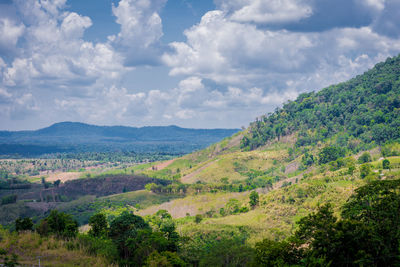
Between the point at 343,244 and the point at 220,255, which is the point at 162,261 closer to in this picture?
the point at 220,255

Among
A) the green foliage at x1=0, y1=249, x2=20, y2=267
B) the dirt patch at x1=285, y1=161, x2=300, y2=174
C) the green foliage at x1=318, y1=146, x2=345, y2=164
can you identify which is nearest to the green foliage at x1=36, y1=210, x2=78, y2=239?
the green foliage at x1=0, y1=249, x2=20, y2=267

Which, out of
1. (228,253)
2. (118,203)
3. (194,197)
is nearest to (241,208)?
(194,197)

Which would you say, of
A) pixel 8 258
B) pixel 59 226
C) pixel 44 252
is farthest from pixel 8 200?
pixel 8 258

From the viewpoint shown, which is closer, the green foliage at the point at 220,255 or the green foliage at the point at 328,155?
the green foliage at the point at 220,255

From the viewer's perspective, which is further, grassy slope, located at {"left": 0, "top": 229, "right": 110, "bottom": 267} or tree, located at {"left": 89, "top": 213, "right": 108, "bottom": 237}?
tree, located at {"left": 89, "top": 213, "right": 108, "bottom": 237}

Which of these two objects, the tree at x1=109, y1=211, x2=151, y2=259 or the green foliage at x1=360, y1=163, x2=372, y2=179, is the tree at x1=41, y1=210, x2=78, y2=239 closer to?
the tree at x1=109, y1=211, x2=151, y2=259

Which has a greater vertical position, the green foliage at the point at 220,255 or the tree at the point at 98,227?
the tree at the point at 98,227

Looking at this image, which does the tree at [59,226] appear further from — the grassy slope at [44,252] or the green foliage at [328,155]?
the green foliage at [328,155]

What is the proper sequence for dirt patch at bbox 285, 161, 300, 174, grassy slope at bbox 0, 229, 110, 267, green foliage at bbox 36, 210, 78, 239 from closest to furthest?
grassy slope at bbox 0, 229, 110, 267
green foliage at bbox 36, 210, 78, 239
dirt patch at bbox 285, 161, 300, 174

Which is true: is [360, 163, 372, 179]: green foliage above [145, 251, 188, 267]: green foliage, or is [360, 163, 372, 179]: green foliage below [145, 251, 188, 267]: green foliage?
above

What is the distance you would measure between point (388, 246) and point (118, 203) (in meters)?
159

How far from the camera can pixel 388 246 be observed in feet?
119

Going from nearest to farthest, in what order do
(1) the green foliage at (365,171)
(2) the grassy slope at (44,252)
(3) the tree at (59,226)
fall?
(2) the grassy slope at (44,252), (3) the tree at (59,226), (1) the green foliage at (365,171)

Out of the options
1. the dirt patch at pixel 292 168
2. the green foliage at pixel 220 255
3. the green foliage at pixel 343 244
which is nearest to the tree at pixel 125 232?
the green foliage at pixel 220 255
